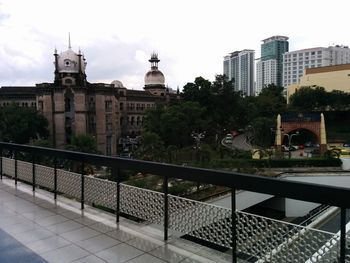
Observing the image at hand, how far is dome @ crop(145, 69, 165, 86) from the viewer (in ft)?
200

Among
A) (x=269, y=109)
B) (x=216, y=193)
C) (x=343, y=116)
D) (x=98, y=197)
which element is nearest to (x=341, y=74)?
(x=343, y=116)

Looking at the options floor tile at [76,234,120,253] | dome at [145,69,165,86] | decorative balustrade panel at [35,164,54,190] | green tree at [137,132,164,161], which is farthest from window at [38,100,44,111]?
floor tile at [76,234,120,253]

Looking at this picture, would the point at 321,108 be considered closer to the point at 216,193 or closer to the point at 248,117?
the point at 248,117

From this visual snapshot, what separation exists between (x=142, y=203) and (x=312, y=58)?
276 feet

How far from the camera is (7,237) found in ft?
12.2

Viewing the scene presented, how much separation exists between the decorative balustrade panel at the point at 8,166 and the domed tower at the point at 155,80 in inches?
2112

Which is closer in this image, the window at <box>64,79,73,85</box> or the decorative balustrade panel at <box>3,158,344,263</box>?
the decorative balustrade panel at <box>3,158,344,263</box>

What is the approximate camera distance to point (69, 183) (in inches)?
201

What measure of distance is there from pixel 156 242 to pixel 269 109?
45154 millimetres

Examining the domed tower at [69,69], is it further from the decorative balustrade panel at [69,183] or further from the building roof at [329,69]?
the building roof at [329,69]

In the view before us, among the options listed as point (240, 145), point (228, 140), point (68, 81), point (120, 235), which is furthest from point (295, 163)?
point (68, 81)

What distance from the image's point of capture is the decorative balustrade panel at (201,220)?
3.15m

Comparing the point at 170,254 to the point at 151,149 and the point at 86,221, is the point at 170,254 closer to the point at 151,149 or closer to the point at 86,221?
the point at 86,221

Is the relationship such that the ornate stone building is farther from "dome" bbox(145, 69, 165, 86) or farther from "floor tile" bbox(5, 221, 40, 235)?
"floor tile" bbox(5, 221, 40, 235)
